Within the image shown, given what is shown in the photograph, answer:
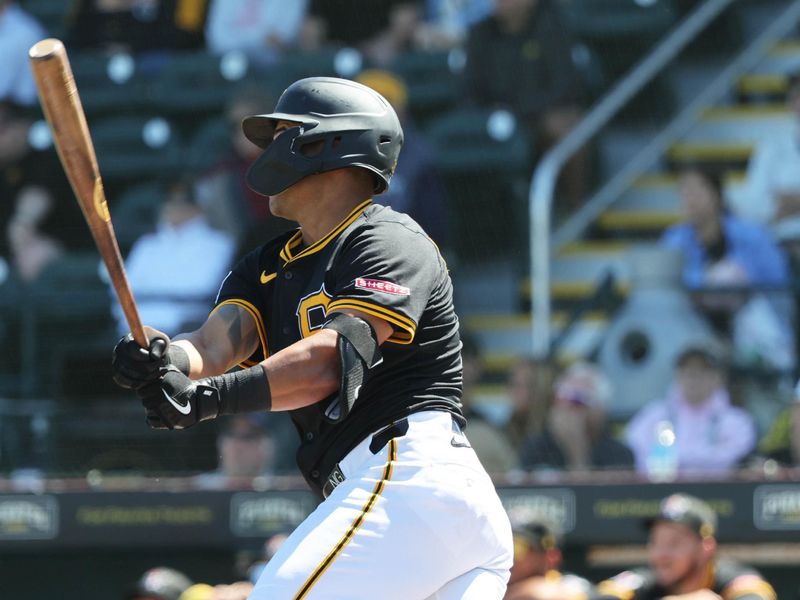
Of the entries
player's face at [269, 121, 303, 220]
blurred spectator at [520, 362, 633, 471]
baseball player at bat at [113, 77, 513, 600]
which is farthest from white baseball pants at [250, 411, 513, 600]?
blurred spectator at [520, 362, 633, 471]

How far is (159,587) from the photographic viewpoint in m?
5.99

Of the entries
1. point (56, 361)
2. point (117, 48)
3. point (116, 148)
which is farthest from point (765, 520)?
point (117, 48)

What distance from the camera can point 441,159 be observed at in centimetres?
830

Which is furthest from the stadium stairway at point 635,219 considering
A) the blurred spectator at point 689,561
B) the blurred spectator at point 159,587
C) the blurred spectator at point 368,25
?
the blurred spectator at point 159,587

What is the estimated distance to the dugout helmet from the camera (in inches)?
126

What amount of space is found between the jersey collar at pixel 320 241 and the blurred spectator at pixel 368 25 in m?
5.50

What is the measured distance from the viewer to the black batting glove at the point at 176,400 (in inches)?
110

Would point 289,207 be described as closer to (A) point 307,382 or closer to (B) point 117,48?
(A) point 307,382

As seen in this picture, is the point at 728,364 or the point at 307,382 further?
the point at 728,364

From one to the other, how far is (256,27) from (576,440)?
3.68 metres

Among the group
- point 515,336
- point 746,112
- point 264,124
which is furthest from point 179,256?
point 264,124

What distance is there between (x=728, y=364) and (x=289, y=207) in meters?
3.95

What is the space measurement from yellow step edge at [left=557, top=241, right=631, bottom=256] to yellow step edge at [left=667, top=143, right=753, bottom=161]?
762 mm

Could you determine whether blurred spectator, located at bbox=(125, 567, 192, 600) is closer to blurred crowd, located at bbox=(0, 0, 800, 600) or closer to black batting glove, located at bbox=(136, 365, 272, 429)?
blurred crowd, located at bbox=(0, 0, 800, 600)
